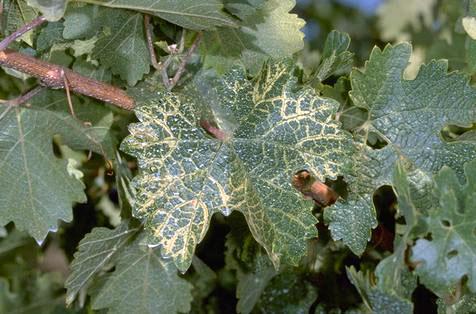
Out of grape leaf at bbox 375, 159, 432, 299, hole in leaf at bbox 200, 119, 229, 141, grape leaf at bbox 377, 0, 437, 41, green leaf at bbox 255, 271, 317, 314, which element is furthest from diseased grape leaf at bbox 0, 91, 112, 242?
grape leaf at bbox 377, 0, 437, 41

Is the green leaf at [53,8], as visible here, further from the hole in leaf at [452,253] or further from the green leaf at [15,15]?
the hole in leaf at [452,253]

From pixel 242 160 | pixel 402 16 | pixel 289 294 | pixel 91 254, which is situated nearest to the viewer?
pixel 242 160

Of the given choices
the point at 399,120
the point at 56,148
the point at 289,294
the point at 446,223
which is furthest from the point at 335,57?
the point at 56,148

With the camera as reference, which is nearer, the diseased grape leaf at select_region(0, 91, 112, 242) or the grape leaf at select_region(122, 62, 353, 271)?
the grape leaf at select_region(122, 62, 353, 271)

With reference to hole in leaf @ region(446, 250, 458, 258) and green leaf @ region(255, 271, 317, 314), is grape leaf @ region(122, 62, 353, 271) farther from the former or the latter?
green leaf @ region(255, 271, 317, 314)

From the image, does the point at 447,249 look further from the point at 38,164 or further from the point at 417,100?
the point at 38,164

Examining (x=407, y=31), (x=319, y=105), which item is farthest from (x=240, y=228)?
(x=407, y=31)

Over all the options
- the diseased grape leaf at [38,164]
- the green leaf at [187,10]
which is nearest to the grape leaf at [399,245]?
the green leaf at [187,10]
